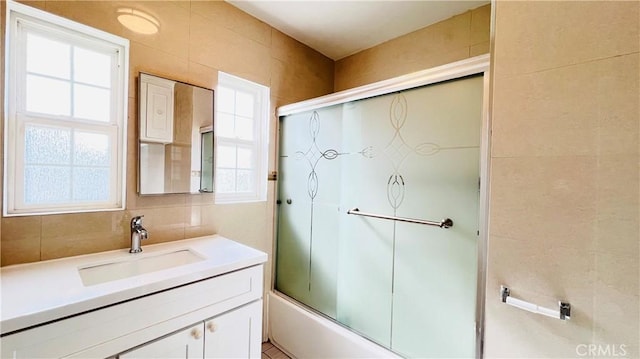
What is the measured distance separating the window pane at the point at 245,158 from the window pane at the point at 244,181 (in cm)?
5

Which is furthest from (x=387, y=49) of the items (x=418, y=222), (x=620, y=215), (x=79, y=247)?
(x=79, y=247)

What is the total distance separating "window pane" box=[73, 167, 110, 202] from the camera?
133 centimetres

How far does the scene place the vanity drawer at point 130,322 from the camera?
32.3 inches

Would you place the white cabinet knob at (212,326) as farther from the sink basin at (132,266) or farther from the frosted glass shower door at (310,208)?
the frosted glass shower door at (310,208)

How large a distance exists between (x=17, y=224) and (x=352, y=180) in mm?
1660

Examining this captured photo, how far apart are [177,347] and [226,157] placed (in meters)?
1.20

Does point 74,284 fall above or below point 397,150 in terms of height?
below

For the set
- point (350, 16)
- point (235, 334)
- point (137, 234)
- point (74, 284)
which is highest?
point (350, 16)

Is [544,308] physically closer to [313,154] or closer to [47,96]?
[313,154]

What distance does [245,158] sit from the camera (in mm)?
2047

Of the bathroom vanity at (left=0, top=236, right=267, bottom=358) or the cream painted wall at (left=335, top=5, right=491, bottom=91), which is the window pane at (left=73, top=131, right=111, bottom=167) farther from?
the cream painted wall at (left=335, top=5, right=491, bottom=91)

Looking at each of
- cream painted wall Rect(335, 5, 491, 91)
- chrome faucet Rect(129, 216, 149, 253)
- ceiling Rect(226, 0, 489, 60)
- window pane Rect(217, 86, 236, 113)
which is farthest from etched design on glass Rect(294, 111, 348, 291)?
chrome faucet Rect(129, 216, 149, 253)

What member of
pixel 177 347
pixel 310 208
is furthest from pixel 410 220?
pixel 177 347

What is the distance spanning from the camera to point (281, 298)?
80.7 inches
